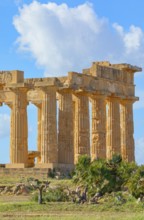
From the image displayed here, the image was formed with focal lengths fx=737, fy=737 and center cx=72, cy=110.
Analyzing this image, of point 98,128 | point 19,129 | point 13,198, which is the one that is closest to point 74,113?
point 98,128

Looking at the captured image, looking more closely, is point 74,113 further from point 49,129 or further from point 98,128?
point 49,129

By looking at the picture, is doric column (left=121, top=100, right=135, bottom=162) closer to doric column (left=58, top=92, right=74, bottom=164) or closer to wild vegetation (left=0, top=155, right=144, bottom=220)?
doric column (left=58, top=92, right=74, bottom=164)

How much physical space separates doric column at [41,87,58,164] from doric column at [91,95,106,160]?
642 centimetres

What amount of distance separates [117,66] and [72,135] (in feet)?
34.9

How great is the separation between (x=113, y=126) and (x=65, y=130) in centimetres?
824

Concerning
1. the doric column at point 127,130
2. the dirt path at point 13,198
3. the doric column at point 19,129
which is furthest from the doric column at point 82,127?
the dirt path at point 13,198

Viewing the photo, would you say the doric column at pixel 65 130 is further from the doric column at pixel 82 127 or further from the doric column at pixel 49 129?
the doric column at pixel 82 127

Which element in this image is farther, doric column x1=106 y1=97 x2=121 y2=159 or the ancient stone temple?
doric column x1=106 y1=97 x2=121 y2=159

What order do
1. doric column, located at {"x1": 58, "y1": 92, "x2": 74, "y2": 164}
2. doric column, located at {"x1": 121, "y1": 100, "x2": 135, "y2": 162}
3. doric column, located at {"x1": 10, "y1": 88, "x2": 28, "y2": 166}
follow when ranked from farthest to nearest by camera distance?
doric column, located at {"x1": 121, "y1": 100, "x2": 135, "y2": 162}
doric column, located at {"x1": 58, "y1": 92, "x2": 74, "y2": 164}
doric column, located at {"x1": 10, "y1": 88, "x2": 28, "y2": 166}

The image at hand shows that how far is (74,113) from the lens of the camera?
75562 mm

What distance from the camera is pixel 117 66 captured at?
250 feet

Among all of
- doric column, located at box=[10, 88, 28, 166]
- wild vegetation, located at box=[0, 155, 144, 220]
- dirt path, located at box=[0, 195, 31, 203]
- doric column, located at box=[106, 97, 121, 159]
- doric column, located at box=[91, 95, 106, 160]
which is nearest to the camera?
wild vegetation, located at box=[0, 155, 144, 220]

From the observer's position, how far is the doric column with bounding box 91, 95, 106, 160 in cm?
7281

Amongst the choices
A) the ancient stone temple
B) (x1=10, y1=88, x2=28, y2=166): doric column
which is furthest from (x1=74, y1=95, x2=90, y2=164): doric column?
(x1=10, y1=88, x2=28, y2=166): doric column
